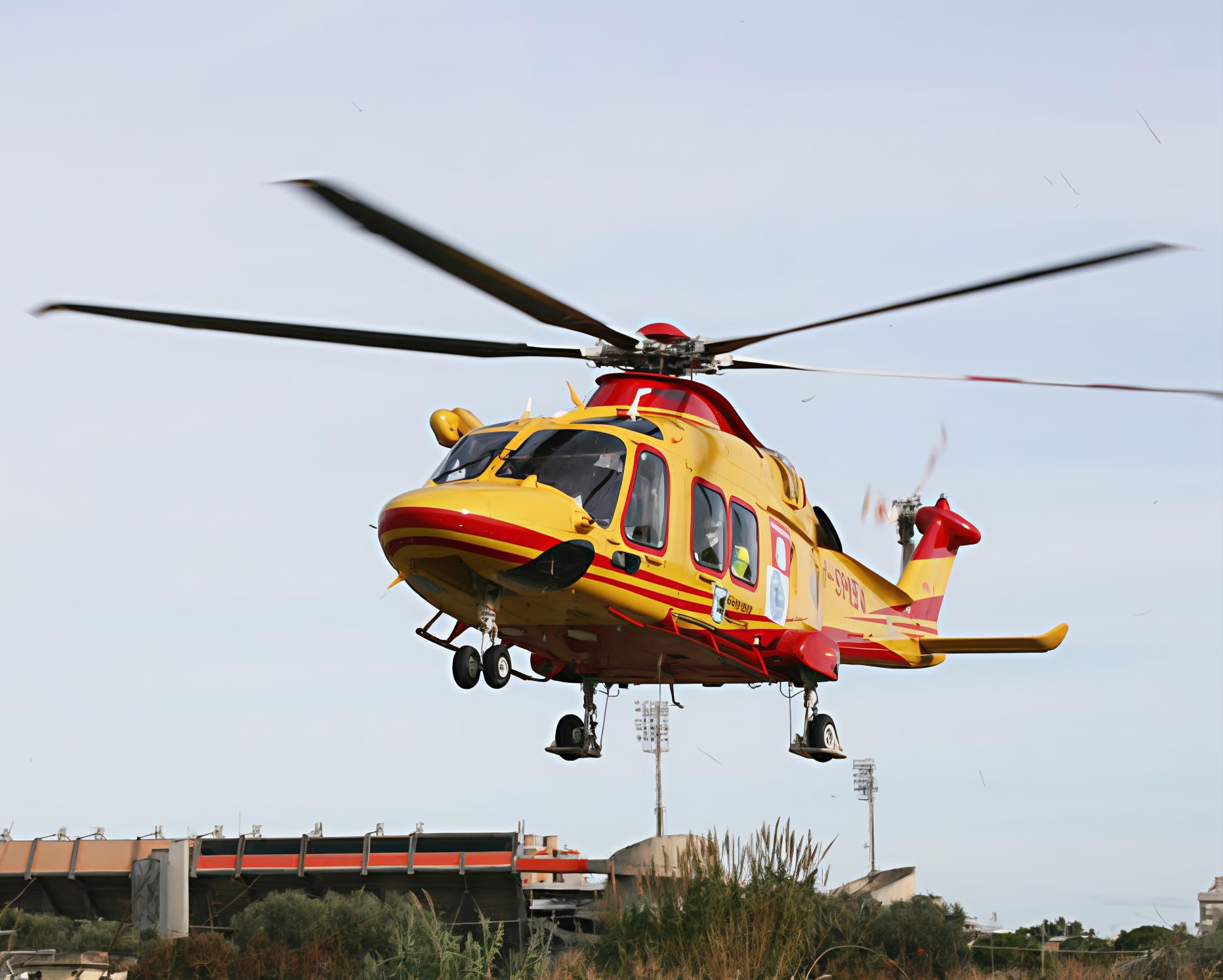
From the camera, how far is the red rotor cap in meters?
16.8

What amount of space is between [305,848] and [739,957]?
124 feet

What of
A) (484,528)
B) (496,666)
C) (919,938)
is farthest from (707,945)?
(919,938)

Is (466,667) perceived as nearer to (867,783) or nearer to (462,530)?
(462,530)

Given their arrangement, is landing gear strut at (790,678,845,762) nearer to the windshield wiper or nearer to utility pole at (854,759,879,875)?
the windshield wiper

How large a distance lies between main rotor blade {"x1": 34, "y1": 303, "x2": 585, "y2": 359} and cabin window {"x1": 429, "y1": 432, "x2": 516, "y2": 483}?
1066 mm

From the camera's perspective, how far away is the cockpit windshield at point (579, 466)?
45.7 ft

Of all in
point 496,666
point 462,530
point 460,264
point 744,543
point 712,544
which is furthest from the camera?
point 744,543

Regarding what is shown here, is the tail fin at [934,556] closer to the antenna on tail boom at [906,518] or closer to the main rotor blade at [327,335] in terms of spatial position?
the antenna on tail boom at [906,518]

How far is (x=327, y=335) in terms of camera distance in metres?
14.2

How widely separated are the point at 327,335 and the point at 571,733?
18.3ft

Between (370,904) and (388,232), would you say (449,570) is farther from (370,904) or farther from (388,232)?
(370,904)

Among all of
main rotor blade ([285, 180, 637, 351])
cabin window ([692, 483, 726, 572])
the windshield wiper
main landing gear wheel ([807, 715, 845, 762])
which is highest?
main rotor blade ([285, 180, 637, 351])

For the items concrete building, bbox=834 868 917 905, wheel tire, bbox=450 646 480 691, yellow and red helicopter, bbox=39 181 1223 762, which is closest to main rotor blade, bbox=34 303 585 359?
yellow and red helicopter, bbox=39 181 1223 762

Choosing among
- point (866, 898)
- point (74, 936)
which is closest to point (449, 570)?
point (866, 898)
